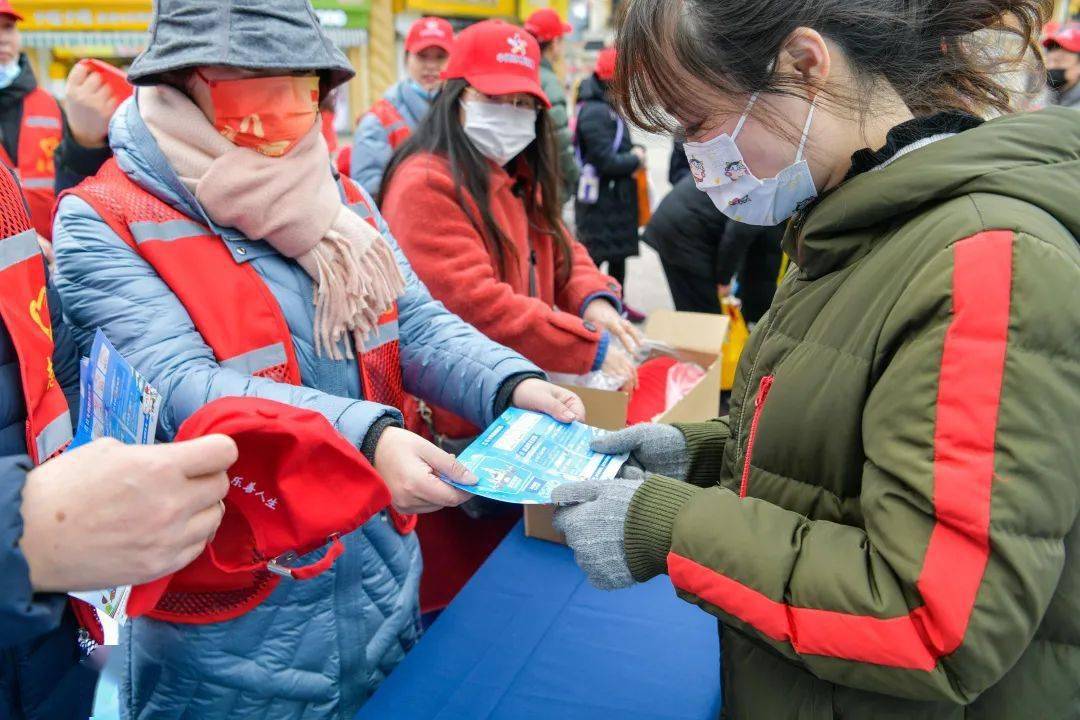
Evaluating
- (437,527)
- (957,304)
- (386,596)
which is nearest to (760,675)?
(957,304)

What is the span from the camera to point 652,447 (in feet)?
4.63

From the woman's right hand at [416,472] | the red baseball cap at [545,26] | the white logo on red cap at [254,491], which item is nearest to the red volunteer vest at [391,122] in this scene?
the red baseball cap at [545,26]

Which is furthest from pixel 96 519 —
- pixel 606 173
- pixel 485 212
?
pixel 606 173

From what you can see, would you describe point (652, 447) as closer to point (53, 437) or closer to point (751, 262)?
point (53, 437)

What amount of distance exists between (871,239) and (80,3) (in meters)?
13.7

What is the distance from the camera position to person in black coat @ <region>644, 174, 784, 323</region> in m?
4.29

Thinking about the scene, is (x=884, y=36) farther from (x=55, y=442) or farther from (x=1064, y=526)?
(x=55, y=442)

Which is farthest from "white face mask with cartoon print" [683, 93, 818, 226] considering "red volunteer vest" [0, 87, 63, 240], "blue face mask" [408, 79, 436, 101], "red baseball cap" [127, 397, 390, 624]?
"blue face mask" [408, 79, 436, 101]

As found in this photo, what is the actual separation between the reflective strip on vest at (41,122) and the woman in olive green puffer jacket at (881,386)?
3603 mm

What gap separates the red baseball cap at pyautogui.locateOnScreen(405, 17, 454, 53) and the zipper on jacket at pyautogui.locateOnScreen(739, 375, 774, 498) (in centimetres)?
452

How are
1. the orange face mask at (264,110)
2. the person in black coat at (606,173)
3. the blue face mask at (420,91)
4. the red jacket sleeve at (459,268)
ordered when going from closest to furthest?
the orange face mask at (264,110) → the red jacket sleeve at (459,268) → the blue face mask at (420,91) → the person in black coat at (606,173)

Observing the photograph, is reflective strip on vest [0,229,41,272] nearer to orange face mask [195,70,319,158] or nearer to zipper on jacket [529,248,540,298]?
orange face mask [195,70,319,158]

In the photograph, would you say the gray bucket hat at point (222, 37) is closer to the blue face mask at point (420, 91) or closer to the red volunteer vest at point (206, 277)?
the red volunteer vest at point (206, 277)

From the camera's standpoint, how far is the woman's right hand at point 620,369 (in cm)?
240
